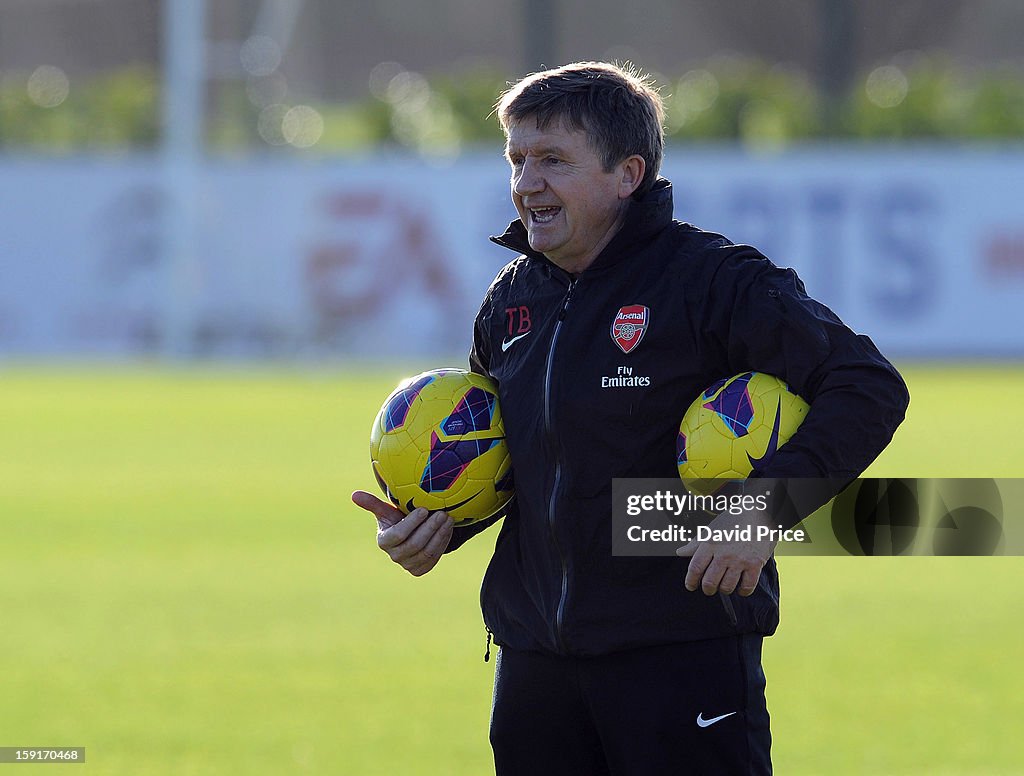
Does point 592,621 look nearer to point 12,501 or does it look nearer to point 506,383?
point 506,383

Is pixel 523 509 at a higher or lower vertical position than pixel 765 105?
lower

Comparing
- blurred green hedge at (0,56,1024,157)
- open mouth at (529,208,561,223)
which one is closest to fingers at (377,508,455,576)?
open mouth at (529,208,561,223)

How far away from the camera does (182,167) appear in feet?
108

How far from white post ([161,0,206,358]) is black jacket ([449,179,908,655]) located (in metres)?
28.2

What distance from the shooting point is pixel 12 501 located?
51.0 feet

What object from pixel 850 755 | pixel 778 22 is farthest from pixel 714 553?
pixel 778 22

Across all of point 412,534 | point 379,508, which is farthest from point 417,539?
point 379,508

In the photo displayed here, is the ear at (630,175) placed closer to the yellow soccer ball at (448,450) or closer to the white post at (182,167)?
the yellow soccer ball at (448,450)

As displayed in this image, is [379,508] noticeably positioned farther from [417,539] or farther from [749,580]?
[749,580]

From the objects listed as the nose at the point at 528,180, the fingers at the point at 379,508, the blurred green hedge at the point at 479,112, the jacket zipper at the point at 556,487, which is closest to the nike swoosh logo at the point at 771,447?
the jacket zipper at the point at 556,487

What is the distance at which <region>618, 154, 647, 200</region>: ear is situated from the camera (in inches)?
179

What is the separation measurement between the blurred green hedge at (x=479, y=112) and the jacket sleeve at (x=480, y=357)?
28.8 metres

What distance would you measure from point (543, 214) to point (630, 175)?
243 mm

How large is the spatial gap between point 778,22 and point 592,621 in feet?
122
